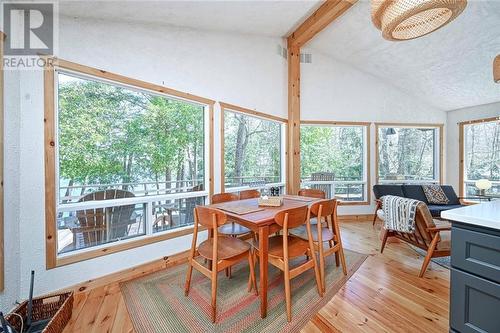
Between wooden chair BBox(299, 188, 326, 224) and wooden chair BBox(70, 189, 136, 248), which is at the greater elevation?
wooden chair BBox(299, 188, 326, 224)

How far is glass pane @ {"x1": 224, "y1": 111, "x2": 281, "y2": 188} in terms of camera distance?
3676mm

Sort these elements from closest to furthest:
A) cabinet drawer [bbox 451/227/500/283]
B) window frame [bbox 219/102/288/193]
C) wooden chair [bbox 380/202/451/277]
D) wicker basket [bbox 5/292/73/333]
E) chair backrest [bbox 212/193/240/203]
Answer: cabinet drawer [bbox 451/227/500/283] → wicker basket [bbox 5/292/73/333] → wooden chair [bbox 380/202/451/277] → chair backrest [bbox 212/193/240/203] → window frame [bbox 219/102/288/193]

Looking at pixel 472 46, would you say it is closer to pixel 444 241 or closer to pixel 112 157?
pixel 444 241

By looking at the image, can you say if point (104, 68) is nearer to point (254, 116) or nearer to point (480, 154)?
point (254, 116)

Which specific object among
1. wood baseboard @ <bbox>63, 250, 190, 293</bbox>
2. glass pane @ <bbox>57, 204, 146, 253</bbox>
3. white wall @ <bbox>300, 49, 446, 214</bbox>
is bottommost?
wood baseboard @ <bbox>63, 250, 190, 293</bbox>

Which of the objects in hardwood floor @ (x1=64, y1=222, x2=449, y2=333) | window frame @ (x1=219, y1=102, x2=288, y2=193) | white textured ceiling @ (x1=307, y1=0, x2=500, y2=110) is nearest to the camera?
hardwood floor @ (x1=64, y1=222, x2=449, y2=333)

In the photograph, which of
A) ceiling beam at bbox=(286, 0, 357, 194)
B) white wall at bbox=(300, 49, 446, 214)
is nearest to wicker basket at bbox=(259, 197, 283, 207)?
ceiling beam at bbox=(286, 0, 357, 194)

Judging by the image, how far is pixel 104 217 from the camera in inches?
95.6

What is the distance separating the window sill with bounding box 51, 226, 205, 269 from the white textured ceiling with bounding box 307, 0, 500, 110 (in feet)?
13.3

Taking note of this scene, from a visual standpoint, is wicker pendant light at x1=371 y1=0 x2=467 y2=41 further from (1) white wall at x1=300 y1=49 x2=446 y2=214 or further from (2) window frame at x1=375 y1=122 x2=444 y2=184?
(2) window frame at x1=375 y1=122 x2=444 y2=184

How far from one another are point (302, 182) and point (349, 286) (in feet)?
8.68

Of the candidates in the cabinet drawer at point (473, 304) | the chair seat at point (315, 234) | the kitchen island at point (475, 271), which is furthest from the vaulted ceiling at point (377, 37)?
the cabinet drawer at point (473, 304)

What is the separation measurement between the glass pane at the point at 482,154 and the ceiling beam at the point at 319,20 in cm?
405

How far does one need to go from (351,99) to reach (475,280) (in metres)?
4.41
